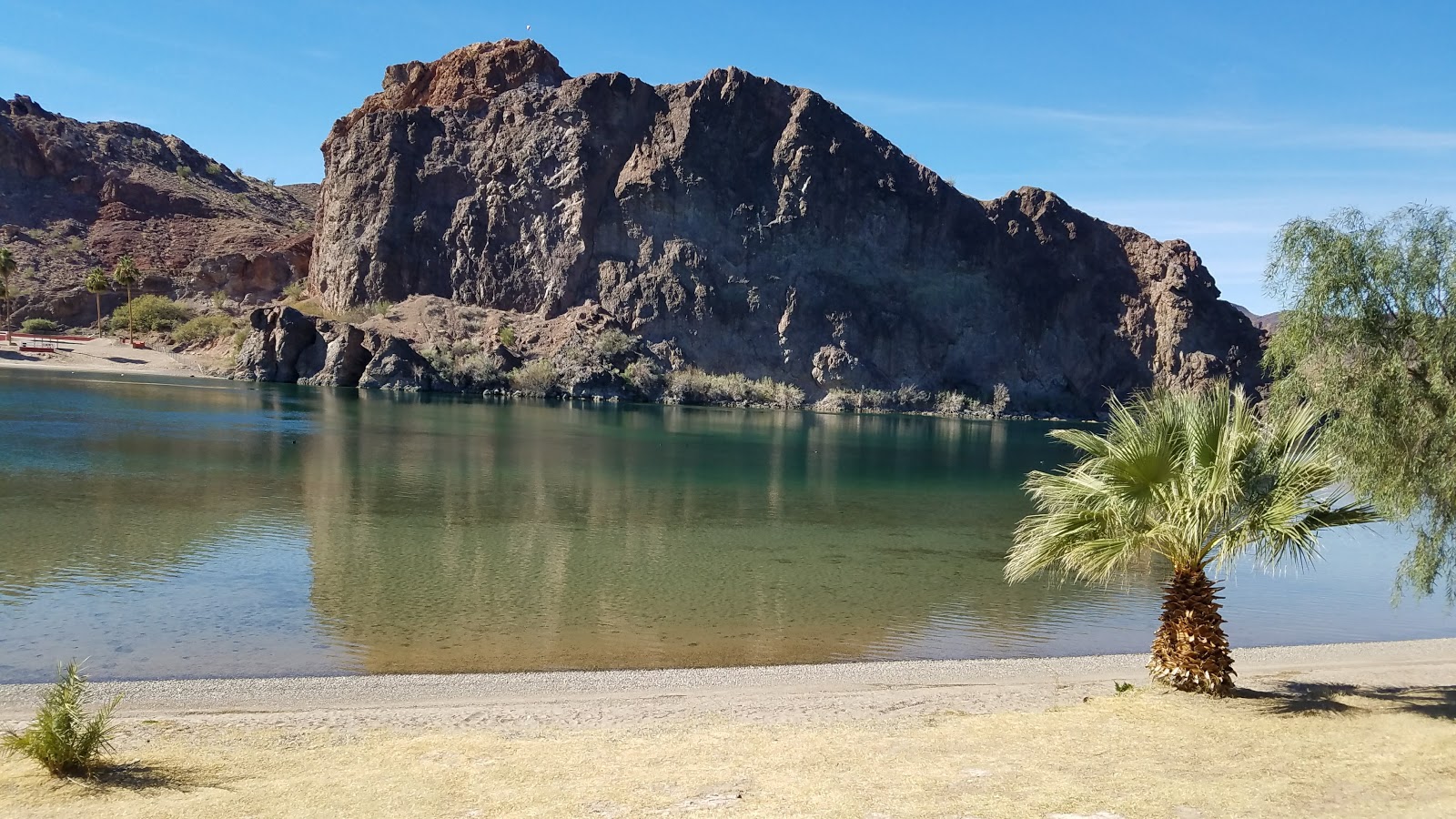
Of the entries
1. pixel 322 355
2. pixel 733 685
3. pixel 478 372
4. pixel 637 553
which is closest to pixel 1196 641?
pixel 733 685

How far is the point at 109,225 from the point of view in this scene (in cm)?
12950

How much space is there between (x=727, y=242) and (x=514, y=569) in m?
99.6

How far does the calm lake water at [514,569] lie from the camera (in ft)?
45.0

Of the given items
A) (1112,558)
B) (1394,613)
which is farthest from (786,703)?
(1394,613)

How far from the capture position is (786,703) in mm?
10945

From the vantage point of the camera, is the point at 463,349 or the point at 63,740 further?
the point at 463,349

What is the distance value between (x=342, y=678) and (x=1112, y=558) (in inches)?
326

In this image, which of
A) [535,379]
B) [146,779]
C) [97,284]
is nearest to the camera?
[146,779]

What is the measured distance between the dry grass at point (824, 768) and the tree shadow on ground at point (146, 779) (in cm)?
2

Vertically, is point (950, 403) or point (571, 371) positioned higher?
point (571, 371)

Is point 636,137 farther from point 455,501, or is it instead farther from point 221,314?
point 455,501

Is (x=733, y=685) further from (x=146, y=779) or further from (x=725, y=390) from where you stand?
(x=725, y=390)

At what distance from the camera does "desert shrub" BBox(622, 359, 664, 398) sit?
10175 cm

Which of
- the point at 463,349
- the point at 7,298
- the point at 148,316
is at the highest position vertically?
the point at 7,298
